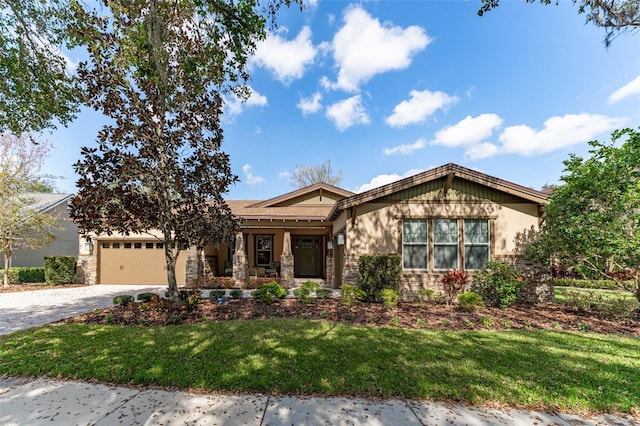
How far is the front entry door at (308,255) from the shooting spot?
16109mm

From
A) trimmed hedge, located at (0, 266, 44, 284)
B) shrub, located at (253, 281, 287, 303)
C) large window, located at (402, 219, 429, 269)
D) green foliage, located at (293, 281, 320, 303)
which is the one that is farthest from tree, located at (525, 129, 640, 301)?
trimmed hedge, located at (0, 266, 44, 284)

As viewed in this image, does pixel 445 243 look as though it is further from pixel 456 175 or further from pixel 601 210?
pixel 601 210

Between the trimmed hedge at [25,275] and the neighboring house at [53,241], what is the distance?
2.10 m

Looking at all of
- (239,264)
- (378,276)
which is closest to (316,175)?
(239,264)

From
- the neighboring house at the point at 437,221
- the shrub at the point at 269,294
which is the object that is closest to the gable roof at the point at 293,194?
the neighboring house at the point at 437,221

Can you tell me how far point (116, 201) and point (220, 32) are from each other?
4.49m

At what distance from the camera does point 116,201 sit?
6.79 m

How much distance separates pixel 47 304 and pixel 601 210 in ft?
55.1

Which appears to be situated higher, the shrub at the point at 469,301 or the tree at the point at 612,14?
the tree at the point at 612,14

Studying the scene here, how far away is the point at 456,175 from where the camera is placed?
389 inches

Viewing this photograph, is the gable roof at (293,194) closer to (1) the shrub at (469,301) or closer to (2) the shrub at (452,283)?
(2) the shrub at (452,283)

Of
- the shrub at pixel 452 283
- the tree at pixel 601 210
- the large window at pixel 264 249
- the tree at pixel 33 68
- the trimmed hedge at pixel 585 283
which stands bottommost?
the trimmed hedge at pixel 585 283

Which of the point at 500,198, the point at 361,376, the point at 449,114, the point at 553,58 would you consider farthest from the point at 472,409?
the point at 449,114

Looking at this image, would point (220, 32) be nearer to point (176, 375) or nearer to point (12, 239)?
point (176, 375)
